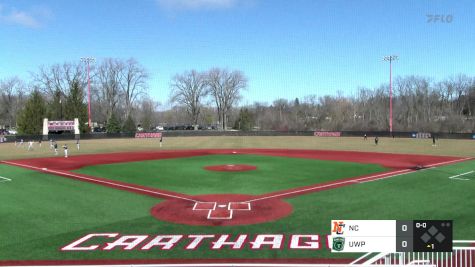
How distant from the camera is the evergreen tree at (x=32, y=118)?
80.2 metres

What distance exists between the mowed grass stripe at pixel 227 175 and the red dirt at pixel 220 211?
2423mm

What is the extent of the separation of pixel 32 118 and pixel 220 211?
7775 centimetres

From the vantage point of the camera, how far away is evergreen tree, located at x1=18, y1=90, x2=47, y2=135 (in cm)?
8025

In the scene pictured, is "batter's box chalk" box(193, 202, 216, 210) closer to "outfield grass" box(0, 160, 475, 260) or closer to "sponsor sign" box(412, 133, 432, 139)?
"outfield grass" box(0, 160, 475, 260)

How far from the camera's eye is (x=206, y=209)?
16406 millimetres

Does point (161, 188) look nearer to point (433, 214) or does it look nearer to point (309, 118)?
point (433, 214)

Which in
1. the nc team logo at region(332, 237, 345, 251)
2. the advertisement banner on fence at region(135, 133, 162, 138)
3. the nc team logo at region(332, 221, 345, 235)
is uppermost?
the advertisement banner on fence at region(135, 133, 162, 138)

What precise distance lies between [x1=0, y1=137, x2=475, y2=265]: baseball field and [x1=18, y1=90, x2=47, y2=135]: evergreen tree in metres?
56.5

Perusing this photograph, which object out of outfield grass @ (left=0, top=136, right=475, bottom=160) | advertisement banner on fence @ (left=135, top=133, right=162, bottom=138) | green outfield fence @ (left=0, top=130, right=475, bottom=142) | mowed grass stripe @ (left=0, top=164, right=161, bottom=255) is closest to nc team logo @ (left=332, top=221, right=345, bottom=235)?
mowed grass stripe @ (left=0, top=164, right=161, bottom=255)

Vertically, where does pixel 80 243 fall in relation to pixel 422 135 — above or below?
below

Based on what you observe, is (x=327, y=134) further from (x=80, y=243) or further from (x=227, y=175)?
(x=80, y=243)

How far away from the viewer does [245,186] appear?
22188mm

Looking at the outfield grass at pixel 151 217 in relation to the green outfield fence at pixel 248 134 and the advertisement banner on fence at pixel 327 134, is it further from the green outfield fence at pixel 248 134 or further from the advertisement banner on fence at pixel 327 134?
the advertisement banner on fence at pixel 327 134
